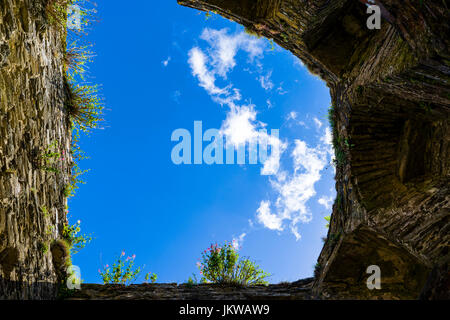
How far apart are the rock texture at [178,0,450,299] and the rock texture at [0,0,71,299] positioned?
10.5ft

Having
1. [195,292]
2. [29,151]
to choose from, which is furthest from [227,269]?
[29,151]

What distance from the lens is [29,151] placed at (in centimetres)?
344

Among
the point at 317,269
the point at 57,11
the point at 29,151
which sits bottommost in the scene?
the point at 317,269

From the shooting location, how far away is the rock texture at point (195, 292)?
438 cm

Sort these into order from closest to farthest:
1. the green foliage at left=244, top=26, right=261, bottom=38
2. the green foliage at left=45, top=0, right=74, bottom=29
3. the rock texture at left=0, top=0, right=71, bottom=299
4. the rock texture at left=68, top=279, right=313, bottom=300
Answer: the rock texture at left=0, top=0, right=71, bottom=299
the green foliage at left=45, top=0, right=74, bottom=29
the rock texture at left=68, top=279, right=313, bottom=300
the green foliage at left=244, top=26, right=261, bottom=38

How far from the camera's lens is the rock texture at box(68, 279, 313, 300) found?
4.38m

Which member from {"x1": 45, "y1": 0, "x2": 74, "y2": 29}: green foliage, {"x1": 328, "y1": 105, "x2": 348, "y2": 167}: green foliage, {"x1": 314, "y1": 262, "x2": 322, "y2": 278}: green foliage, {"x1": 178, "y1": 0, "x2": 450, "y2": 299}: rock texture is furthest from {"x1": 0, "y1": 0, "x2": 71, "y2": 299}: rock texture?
{"x1": 328, "y1": 105, "x2": 348, "y2": 167}: green foliage

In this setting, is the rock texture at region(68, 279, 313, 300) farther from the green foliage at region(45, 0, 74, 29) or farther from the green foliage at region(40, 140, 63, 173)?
the green foliage at region(45, 0, 74, 29)

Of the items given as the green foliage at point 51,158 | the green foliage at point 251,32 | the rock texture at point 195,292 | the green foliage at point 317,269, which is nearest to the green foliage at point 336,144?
the green foliage at point 317,269

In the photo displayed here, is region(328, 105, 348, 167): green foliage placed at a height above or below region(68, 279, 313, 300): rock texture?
above

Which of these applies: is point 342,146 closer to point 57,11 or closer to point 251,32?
point 251,32

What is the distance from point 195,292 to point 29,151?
10.5ft

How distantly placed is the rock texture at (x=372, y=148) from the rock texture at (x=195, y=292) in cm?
47
